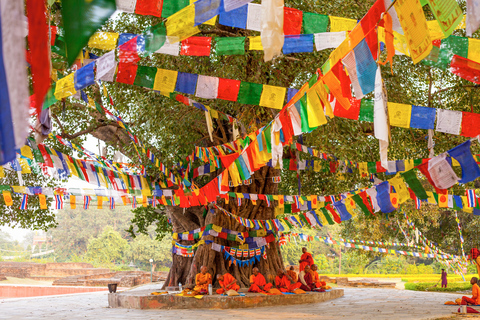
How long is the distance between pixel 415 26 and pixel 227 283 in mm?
8311

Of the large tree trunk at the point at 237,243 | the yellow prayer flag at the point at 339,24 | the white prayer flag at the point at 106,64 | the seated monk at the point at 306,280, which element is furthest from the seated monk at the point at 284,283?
the white prayer flag at the point at 106,64

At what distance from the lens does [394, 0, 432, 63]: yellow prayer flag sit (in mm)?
3021

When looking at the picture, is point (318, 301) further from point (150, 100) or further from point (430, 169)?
point (150, 100)

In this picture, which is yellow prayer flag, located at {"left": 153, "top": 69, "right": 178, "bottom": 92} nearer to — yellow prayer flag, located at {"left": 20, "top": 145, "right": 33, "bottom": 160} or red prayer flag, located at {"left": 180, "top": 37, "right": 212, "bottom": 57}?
red prayer flag, located at {"left": 180, "top": 37, "right": 212, "bottom": 57}

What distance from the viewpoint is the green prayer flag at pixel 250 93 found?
5.93m

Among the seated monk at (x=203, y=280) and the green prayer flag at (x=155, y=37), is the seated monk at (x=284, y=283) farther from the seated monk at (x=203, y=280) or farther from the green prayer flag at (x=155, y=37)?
the green prayer flag at (x=155, y=37)

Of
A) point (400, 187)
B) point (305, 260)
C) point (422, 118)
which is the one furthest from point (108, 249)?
point (422, 118)

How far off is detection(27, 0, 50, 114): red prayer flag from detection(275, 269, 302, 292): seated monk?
33.7 feet

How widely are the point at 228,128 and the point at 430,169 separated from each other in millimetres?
5732

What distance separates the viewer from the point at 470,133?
19.2 feet

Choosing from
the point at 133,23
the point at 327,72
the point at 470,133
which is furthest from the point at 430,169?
the point at 133,23

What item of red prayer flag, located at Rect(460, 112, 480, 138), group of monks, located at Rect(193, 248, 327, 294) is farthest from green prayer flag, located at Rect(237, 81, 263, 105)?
group of monks, located at Rect(193, 248, 327, 294)

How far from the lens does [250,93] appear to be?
19.5 ft

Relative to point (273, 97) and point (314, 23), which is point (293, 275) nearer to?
point (273, 97)
